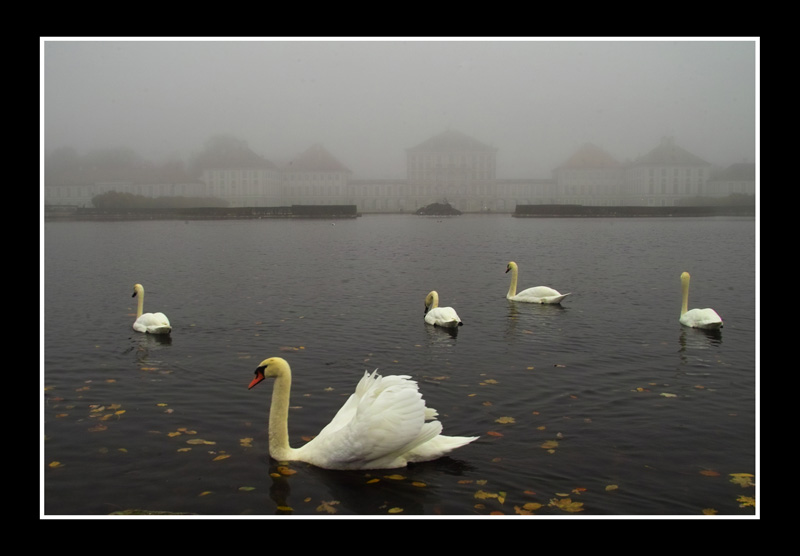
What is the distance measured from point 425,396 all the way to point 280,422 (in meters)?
2.49

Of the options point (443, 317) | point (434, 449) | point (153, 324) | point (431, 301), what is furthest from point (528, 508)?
point (431, 301)

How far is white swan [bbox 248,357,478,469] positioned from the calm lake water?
16 cm

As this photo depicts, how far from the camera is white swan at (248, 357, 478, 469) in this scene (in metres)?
6.32

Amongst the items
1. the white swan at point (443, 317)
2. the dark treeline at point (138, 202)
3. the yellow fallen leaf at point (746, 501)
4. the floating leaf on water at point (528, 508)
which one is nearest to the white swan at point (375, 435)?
the floating leaf on water at point (528, 508)

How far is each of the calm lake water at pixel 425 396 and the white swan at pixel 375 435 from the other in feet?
0.52

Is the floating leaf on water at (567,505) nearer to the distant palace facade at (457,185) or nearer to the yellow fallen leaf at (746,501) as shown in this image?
the yellow fallen leaf at (746,501)

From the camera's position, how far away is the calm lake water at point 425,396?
235 inches

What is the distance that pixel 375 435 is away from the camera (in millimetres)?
6273

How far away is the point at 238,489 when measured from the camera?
6.07 m

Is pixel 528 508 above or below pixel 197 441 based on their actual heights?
below

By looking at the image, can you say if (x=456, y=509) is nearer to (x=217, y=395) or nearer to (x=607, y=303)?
(x=217, y=395)

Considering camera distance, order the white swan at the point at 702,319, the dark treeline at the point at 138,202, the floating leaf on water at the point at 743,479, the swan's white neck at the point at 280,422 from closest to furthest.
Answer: the floating leaf on water at the point at 743,479
the swan's white neck at the point at 280,422
the white swan at the point at 702,319
the dark treeline at the point at 138,202

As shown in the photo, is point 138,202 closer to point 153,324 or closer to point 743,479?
point 153,324
